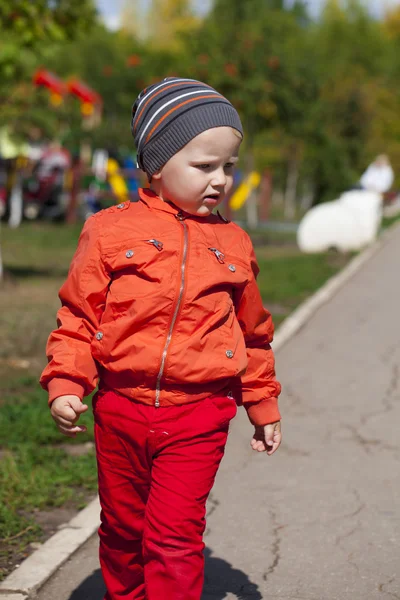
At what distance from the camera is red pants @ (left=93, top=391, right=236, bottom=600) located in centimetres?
320

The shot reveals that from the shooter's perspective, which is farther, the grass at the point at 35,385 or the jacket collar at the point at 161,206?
the grass at the point at 35,385

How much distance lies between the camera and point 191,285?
10.6 feet

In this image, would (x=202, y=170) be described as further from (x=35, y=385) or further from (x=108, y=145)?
(x=108, y=145)

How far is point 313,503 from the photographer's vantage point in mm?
5113

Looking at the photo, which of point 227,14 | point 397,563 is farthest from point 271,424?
point 227,14

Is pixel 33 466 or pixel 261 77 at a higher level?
pixel 33 466

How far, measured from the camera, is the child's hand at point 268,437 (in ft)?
11.4

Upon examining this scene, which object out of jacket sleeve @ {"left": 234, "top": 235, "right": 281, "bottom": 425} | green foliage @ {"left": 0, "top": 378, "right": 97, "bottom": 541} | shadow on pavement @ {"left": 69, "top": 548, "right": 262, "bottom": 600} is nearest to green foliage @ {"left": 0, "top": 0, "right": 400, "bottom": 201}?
green foliage @ {"left": 0, "top": 378, "right": 97, "bottom": 541}

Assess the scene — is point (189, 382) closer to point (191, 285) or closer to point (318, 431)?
point (191, 285)

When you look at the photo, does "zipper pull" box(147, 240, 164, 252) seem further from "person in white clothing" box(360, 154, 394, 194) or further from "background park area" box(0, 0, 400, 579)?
"person in white clothing" box(360, 154, 394, 194)

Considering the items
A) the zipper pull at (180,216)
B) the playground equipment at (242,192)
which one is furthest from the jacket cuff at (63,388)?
the playground equipment at (242,192)

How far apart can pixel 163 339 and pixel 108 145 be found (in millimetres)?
24407

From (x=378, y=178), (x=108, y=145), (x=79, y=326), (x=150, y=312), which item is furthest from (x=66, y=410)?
(x=108, y=145)

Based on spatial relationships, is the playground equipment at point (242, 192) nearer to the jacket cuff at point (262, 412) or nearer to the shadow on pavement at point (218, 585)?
the shadow on pavement at point (218, 585)
